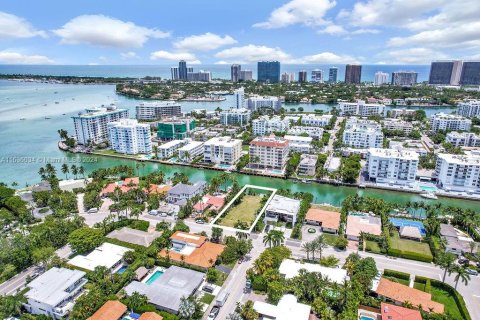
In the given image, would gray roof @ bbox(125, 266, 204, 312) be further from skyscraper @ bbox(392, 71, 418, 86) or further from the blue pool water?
skyscraper @ bbox(392, 71, 418, 86)

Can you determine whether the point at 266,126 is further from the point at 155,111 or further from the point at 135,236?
the point at 135,236

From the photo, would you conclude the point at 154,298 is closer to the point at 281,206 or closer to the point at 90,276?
the point at 90,276

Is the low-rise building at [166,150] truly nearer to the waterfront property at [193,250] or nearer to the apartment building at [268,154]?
the apartment building at [268,154]

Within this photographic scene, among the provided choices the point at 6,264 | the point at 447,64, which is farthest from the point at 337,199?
the point at 447,64

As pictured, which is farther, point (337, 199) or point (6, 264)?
point (337, 199)

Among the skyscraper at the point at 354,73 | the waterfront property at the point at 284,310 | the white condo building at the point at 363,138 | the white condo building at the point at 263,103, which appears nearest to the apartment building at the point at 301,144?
the white condo building at the point at 363,138

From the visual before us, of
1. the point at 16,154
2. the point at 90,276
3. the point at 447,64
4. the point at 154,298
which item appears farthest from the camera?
the point at 447,64

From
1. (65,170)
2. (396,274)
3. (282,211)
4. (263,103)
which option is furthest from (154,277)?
(263,103)

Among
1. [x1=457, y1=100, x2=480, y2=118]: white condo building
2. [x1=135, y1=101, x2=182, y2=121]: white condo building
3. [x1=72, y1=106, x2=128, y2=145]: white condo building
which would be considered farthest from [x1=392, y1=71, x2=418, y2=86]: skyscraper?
[x1=72, y1=106, x2=128, y2=145]: white condo building
